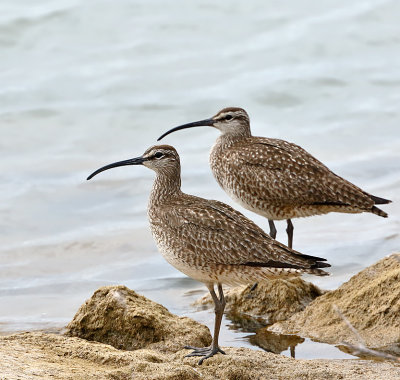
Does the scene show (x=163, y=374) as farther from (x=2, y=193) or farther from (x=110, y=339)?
(x=2, y=193)

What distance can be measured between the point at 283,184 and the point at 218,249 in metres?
2.43

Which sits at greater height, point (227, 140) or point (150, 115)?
point (150, 115)

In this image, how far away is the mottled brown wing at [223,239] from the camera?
7.20m

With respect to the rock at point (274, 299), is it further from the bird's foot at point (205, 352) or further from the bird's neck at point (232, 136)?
the bird's neck at point (232, 136)

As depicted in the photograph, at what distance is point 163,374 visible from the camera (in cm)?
621

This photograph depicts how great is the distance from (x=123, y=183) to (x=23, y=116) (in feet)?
10.4

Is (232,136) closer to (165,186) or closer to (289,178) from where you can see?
(289,178)

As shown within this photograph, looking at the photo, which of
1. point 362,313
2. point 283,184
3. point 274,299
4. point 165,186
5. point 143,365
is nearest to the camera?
point 143,365

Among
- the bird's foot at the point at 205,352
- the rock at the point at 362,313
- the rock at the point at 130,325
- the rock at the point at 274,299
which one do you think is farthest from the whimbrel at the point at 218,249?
the rock at the point at 274,299

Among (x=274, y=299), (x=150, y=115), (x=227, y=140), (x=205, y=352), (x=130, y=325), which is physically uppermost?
(x=150, y=115)

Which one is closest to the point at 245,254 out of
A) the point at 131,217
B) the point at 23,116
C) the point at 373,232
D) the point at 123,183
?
the point at 373,232

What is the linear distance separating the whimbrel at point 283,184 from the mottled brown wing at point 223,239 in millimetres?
1925

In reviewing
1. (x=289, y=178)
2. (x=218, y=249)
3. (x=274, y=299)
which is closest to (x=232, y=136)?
(x=289, y=178)

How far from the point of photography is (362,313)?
7824 mm
